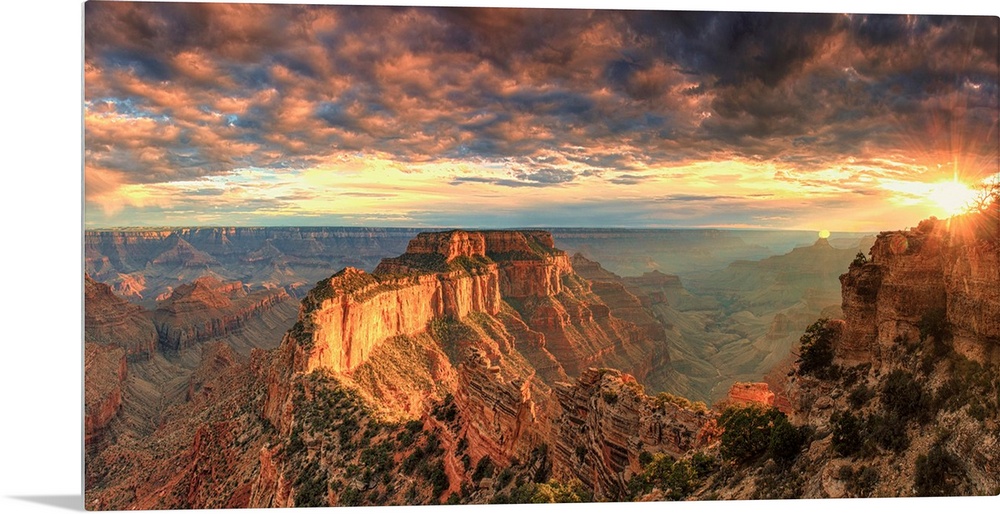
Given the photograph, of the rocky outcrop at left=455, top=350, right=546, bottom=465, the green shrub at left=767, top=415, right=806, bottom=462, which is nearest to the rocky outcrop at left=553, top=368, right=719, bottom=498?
the rocky outcrop at left=455, top=350, right=546, bottom=465

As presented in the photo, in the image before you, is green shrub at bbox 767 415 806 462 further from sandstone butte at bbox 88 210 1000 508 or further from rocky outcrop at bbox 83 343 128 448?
rocky outcrop at bbox 83 343 128 448

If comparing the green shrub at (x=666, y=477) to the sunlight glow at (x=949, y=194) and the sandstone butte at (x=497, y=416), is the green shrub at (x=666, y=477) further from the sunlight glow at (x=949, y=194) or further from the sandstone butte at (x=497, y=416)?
the sunlight glow at (x=949, y=194)

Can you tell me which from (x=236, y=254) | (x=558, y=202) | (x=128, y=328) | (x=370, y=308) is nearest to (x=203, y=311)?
(x=236, y=254)

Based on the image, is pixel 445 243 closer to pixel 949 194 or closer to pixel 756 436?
pixel 949 194

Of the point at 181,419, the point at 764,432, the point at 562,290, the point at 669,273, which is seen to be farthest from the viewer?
the point at 669,273

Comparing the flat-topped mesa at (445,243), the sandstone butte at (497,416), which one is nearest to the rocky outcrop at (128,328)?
the sandstone butte at (497,416)

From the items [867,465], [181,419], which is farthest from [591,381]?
[181,419]

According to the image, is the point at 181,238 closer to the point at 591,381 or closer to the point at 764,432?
the point at 591,381
